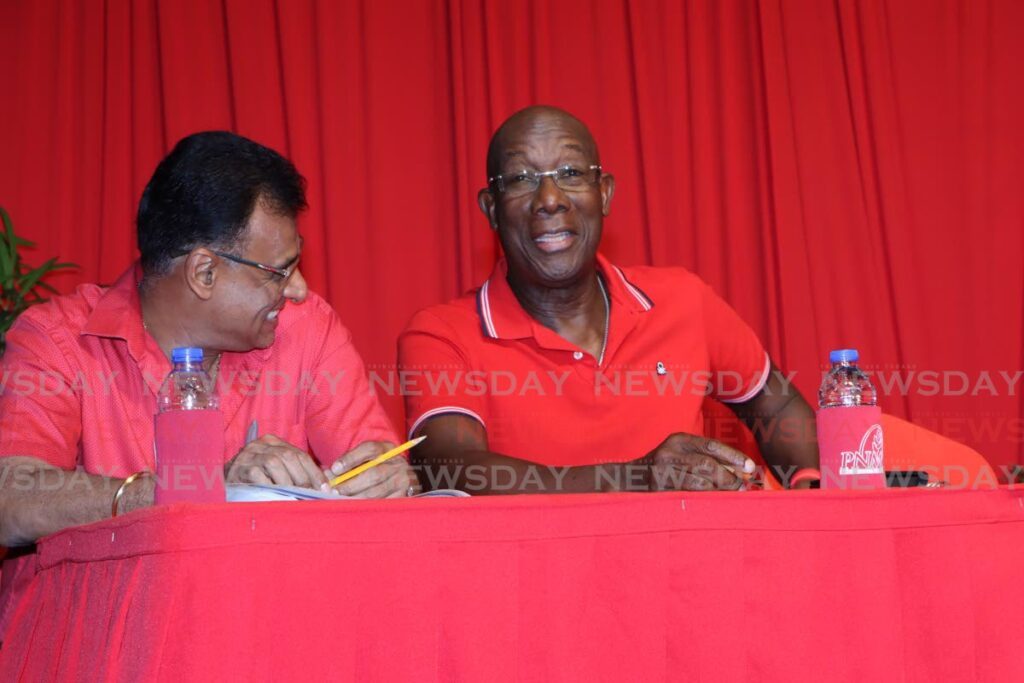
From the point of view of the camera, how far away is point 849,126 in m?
3.17

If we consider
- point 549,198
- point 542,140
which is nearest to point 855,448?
point 549,198

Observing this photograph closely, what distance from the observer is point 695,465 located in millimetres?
1552

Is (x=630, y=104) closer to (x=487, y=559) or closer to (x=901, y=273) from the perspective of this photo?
(x=901, y=273)

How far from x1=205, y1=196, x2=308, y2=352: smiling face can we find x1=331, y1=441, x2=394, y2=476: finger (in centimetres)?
27

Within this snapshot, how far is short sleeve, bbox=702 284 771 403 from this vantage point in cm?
231

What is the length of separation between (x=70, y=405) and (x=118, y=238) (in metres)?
1.43

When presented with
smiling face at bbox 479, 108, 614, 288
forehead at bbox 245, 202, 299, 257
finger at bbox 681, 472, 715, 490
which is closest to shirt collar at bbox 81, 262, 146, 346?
forehead at bbox 245, 202, 299, 257

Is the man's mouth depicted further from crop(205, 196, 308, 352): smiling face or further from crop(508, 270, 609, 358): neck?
crop(205, 196, 308, 352): smiling face

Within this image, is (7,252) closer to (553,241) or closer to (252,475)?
(553,241)

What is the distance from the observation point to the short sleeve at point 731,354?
2314 mm

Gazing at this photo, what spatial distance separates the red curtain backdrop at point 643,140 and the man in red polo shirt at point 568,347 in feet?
2.54

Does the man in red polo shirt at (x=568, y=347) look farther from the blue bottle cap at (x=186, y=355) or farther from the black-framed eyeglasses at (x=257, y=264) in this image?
the blue bottle cap at (x=186, y=355)

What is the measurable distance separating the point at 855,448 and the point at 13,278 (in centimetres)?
209

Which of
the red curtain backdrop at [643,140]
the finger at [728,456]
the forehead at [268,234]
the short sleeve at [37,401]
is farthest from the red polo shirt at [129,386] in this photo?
the red curtain backdrop at [643,140]
